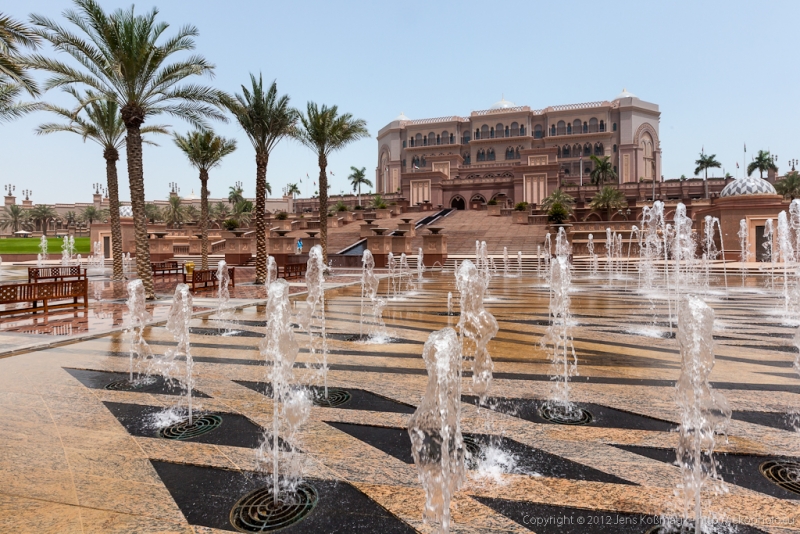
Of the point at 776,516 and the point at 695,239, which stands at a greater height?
the point at 695,239

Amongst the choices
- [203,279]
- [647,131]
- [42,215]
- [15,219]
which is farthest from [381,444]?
[15,219]

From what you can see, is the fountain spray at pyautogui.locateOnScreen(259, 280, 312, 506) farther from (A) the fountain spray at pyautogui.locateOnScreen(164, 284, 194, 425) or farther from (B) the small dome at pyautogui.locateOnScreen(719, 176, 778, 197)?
(B) the small dome at pyautogui.locateOnScreen(719, 176, 778, 197)

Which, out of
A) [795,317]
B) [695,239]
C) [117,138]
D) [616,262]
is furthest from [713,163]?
[117,138]

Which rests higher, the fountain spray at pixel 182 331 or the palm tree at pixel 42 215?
the palm tree at pixel 42 215

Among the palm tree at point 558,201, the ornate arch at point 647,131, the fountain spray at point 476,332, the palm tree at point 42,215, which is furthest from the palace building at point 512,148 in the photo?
the palm tree at point 42,215

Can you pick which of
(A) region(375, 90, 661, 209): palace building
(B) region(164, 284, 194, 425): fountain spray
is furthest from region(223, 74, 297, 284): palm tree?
(A) region(375, 90, 661, 209): palace building

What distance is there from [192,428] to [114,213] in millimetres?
18722

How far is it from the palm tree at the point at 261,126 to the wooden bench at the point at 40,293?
6471 millimetres

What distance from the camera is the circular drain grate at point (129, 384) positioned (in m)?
4.71

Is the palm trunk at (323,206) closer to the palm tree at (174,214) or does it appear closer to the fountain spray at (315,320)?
the fountain spray at (315,320)

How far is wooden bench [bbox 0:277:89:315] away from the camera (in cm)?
909

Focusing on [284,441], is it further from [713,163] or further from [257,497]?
[713,163]

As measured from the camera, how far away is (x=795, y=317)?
8539 mm

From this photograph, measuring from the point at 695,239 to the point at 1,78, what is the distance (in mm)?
35174
